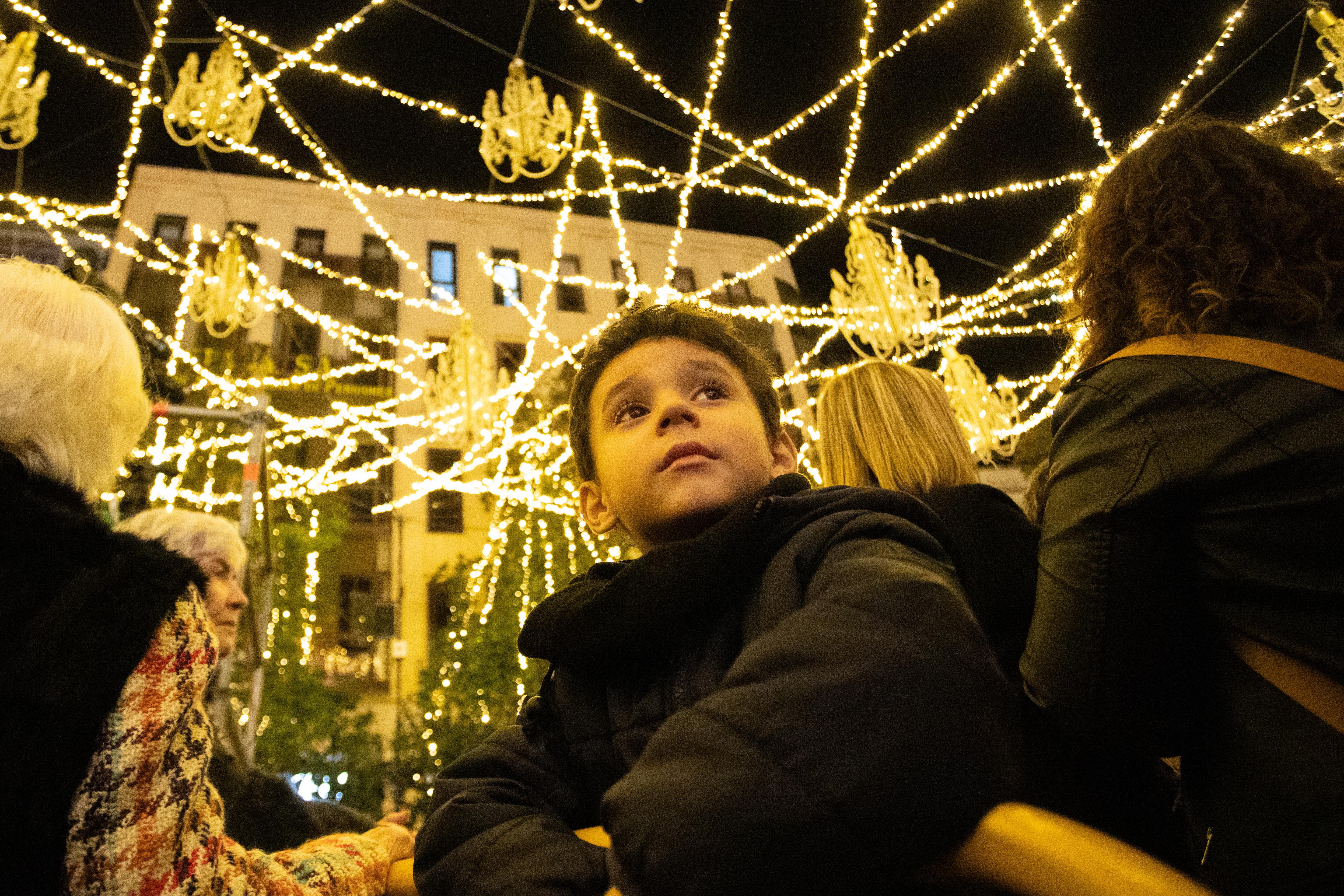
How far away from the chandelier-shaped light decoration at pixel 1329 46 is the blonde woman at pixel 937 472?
342 centimetres

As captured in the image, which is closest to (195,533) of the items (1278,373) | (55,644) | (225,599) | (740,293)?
(225,599)

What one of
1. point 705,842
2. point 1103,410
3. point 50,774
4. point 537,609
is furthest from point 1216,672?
point 50,774

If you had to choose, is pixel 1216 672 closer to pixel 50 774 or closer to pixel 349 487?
pixel 50 774

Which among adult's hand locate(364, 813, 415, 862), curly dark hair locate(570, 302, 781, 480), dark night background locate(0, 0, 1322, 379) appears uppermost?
dark night background locate(0, 0, 1322, 379)

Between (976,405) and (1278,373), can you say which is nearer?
(1278,373)

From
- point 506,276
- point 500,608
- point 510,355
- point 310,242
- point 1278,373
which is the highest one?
point 310,242

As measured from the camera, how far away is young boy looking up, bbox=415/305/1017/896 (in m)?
0.59

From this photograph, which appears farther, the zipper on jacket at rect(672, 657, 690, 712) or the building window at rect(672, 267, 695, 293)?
the building window at rect(672, 267, 695, 293)

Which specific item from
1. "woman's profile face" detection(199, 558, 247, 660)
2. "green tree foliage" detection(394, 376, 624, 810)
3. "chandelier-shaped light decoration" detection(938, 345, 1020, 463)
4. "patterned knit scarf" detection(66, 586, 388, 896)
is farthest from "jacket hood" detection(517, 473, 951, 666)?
"green tree foliage" detection(394, 376, 624, 810)

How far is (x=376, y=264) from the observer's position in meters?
19.1

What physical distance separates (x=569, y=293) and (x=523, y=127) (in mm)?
15541

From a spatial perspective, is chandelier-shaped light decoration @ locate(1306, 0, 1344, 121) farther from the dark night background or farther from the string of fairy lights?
the dark night background

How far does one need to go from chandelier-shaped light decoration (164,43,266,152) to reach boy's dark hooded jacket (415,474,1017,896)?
467 cm

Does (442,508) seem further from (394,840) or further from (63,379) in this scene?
(63,379)
